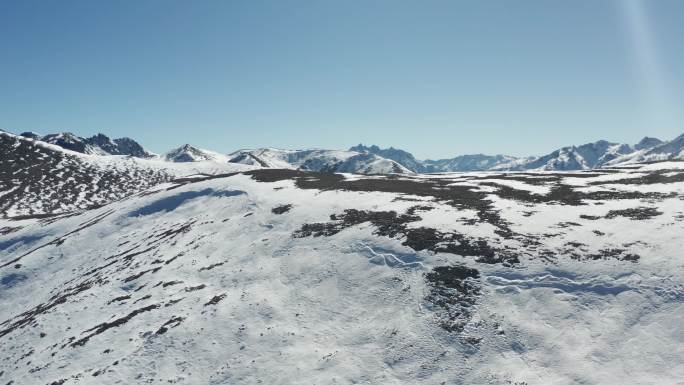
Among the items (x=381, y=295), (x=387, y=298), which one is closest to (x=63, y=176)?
(x=381, y=295)

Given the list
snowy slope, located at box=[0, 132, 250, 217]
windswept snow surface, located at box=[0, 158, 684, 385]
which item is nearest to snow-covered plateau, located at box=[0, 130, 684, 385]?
windswept snow surface, located at box=[0, 158, 684, 385]

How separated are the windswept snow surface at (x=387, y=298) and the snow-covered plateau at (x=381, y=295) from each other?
0.36 ft

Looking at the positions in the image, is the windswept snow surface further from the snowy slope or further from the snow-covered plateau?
the snowy slope

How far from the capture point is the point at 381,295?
2477cm

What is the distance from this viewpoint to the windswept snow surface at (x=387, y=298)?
19.2 metres

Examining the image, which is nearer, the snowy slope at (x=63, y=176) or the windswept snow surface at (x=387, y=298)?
the windswept snow surface at (x=387, y=298)

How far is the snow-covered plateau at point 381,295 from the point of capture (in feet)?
63.3

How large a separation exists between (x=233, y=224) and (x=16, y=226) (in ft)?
185

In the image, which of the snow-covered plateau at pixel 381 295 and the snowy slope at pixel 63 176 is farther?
the snowy slope at pixel 63 176

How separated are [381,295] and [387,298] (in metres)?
0.50

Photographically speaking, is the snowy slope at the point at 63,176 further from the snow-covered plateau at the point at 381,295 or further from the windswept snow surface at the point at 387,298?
the windswept snow surface at the point at 387,298

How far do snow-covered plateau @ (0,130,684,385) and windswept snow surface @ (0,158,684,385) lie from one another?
109 millimetres

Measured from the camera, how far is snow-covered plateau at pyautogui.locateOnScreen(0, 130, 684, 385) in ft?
63.3

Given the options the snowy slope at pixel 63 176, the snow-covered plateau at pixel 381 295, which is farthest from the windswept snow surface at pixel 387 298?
the snowy slope at pixel 63 176
